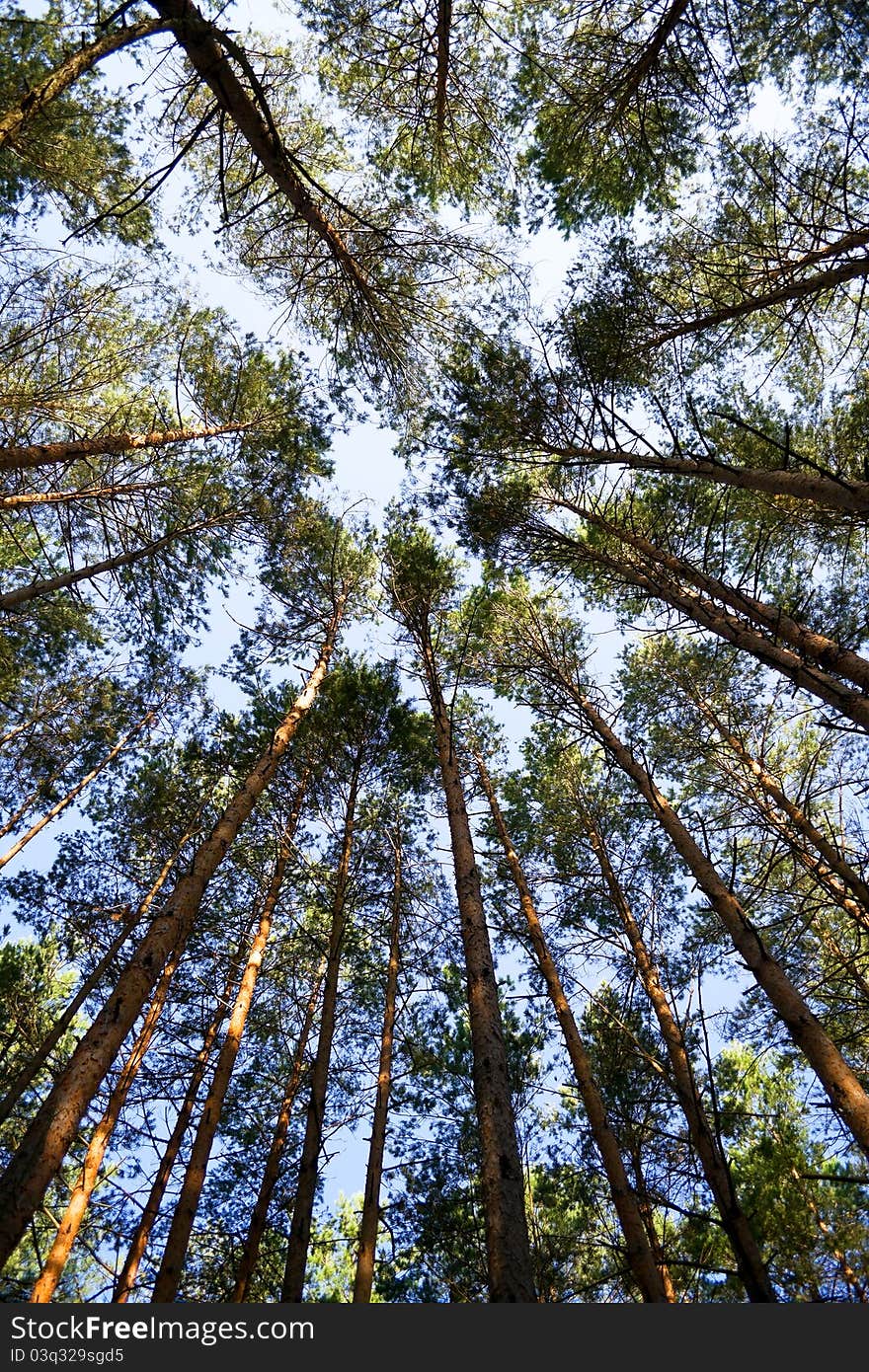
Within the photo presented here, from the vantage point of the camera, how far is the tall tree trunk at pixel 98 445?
6457 millimetres

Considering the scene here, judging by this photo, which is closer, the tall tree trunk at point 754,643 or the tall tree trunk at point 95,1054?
the tall tree trunk at point 95,1054

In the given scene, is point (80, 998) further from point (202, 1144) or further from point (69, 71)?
point (69, 71)

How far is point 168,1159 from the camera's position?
6.75m

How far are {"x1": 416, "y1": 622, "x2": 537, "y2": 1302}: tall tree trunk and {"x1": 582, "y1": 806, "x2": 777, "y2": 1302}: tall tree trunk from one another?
107 centimetres

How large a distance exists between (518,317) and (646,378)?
1.83 metres

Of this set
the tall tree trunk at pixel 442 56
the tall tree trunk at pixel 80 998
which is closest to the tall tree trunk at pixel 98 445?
the tall tree trunk at pixel 442 56

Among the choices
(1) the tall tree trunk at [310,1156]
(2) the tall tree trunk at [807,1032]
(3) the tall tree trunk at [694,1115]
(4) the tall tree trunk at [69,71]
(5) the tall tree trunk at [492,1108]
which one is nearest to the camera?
(3) the tall tree trunk at [694,1115]

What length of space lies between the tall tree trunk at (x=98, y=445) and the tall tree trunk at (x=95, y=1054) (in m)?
4.04

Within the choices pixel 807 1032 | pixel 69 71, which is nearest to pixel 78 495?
pixel 69 71

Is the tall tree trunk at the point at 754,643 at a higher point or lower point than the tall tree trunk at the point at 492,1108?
higher

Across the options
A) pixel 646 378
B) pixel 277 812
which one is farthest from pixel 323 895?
pixel 646 378

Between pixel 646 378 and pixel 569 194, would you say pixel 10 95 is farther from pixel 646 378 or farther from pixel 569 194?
pixel 646 378

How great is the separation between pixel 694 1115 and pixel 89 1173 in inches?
245

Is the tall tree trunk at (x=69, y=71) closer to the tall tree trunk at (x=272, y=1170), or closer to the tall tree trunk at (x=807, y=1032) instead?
the tall tree trunk at (x=807, y=1032)
